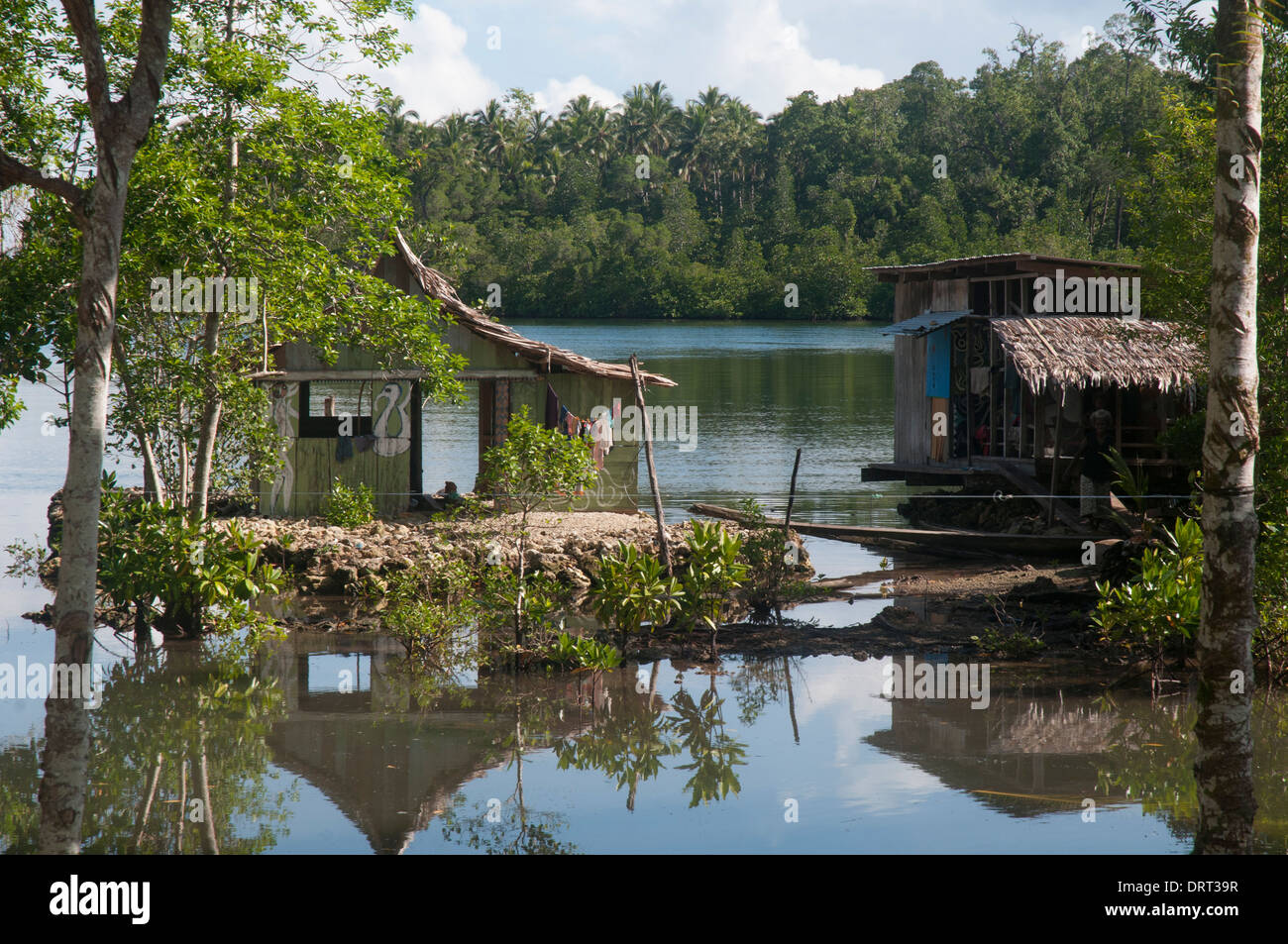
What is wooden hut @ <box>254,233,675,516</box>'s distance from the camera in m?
17.3

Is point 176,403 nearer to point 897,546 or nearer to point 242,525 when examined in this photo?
point 242,525

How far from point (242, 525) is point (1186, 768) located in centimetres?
1164

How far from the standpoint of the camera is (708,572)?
12367mm

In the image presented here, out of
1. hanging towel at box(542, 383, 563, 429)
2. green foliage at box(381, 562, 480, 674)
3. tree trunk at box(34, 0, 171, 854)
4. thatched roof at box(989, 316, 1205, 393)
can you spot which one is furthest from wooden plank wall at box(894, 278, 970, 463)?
tree trunk at box(34, 0, 171, 854)

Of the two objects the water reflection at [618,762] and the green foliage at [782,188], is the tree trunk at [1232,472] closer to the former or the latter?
the water reflection at [618,762]

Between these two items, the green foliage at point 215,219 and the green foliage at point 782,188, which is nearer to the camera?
the green foliage at point 215,219

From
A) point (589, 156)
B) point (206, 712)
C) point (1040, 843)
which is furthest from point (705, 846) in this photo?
point (589, 156)

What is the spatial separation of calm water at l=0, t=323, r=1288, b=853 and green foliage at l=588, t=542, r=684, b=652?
0.58m

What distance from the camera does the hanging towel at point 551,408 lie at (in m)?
18.0

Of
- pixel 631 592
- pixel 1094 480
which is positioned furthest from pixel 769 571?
pixel 1094 480

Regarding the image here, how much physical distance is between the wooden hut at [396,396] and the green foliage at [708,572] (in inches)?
189

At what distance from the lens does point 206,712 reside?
10.6 meters

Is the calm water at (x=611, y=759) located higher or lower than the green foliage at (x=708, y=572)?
A: lower

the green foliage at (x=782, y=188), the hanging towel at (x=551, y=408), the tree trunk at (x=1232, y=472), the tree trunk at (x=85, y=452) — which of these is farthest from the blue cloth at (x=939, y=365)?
the green foliage at (x=782, y=188)
